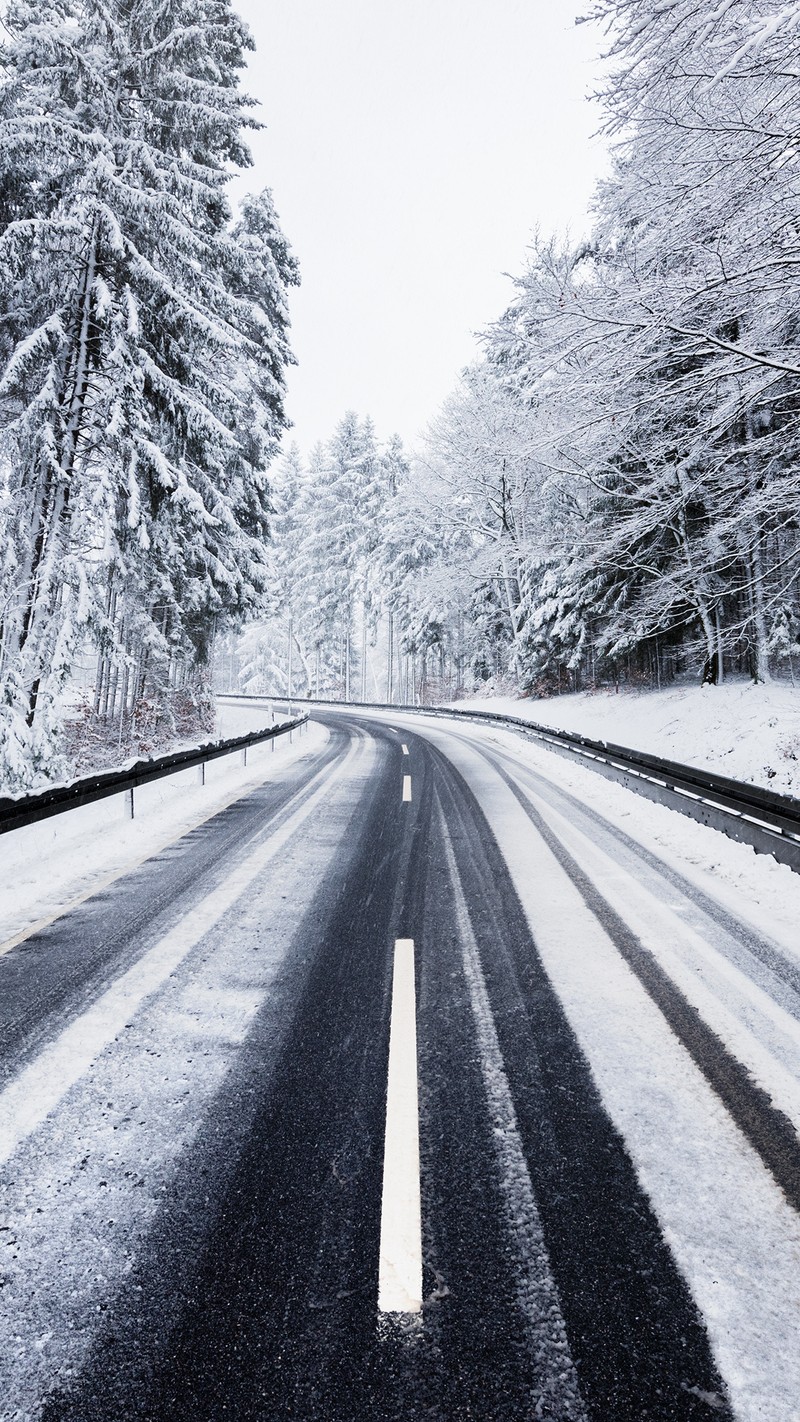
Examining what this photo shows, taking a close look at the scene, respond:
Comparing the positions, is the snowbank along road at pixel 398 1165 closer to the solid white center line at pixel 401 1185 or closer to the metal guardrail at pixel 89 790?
the solid white center line at pixel 401 1185

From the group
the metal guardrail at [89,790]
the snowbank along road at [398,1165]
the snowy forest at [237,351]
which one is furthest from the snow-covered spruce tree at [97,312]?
the snowbank along road at [398,1165]

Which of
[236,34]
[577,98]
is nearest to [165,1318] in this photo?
[577,98]

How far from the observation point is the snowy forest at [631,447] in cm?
604

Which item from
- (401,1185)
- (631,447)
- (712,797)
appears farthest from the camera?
(631,447)

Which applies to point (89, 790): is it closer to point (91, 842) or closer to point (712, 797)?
point (91, 842)

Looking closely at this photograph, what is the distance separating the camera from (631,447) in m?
11.2

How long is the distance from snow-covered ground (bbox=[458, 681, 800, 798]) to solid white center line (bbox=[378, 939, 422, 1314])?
9.07 m

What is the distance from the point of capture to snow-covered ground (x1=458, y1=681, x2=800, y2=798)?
11750mm

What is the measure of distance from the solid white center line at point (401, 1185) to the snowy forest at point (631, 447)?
635cm

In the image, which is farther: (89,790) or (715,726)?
(715,726)

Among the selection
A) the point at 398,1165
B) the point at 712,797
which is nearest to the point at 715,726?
the point at 712,797

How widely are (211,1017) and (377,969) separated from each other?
114 centimetres

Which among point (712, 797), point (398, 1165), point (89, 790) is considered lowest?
point (398, 1165)

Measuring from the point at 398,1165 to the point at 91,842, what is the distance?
243 inches
